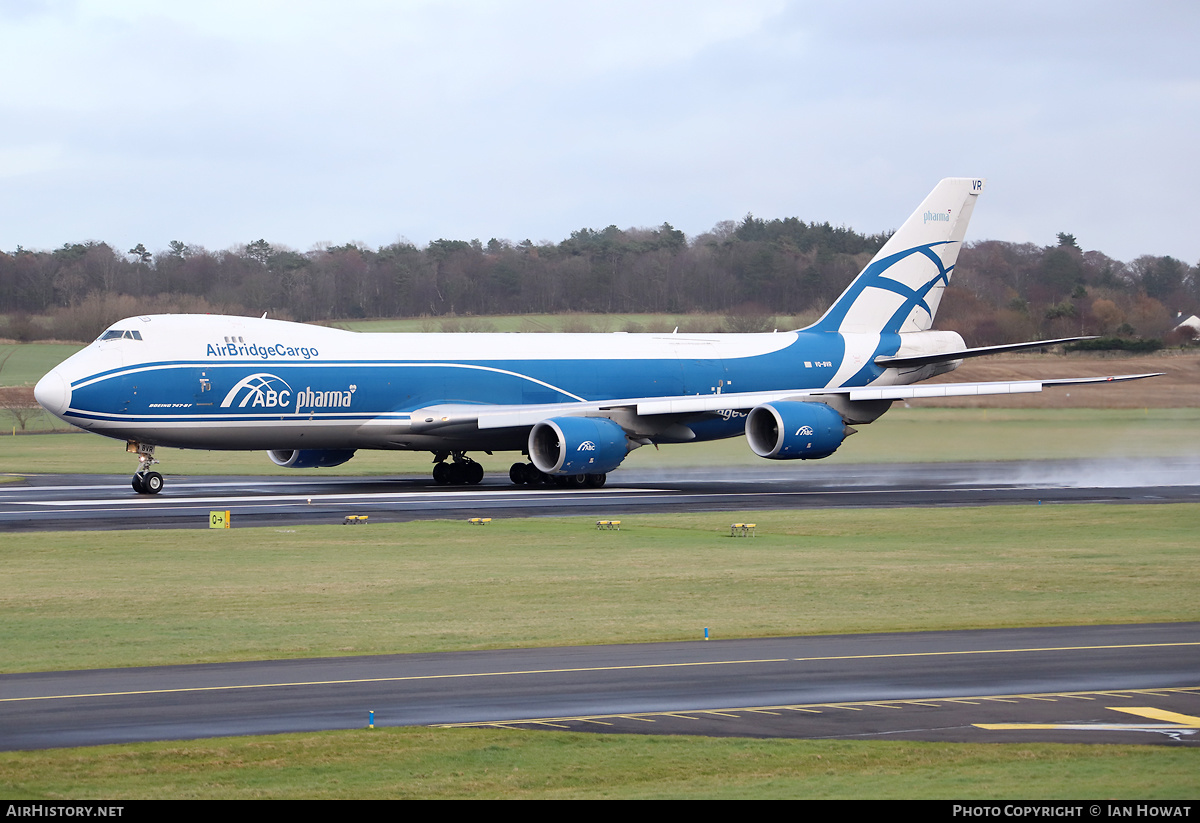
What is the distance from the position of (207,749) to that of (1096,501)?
29.9 metres

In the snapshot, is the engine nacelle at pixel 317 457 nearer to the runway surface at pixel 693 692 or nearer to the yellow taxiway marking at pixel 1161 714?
the runway surface at pixel 693 692

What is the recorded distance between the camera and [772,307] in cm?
6706

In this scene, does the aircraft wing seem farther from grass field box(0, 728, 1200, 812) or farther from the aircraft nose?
grass field box(0, 728, 1200, 812)

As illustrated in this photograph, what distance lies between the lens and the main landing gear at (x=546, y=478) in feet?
138

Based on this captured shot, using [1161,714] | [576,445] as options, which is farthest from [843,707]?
[576,445]

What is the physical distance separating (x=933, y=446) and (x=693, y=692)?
3642 centimetres

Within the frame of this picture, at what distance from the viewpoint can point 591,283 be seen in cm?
8412

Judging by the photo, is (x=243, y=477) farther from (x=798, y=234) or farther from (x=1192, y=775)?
(x=798, y=234)

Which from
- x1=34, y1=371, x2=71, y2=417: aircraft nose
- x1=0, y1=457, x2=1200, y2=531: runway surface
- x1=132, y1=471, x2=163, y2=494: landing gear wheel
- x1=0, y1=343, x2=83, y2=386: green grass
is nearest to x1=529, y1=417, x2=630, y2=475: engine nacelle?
x1=0, y1=457, x2=1200, y2=531: runway surface

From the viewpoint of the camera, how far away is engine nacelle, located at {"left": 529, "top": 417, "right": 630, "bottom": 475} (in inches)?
1548

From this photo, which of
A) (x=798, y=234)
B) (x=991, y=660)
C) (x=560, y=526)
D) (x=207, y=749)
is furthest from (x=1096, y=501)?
(x=798, y=234)

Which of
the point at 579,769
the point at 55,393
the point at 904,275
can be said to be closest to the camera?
the point at 579,769

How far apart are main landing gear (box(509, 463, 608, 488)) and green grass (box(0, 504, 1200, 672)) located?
988 cm

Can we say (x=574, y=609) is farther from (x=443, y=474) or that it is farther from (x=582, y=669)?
(x=443, y=474)
